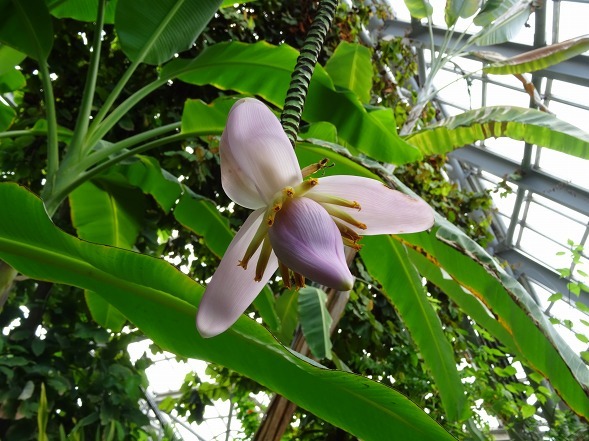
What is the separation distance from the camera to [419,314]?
109 cm

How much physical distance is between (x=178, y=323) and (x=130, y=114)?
1792 mm

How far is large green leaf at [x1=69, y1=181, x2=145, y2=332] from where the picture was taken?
57.0 inches

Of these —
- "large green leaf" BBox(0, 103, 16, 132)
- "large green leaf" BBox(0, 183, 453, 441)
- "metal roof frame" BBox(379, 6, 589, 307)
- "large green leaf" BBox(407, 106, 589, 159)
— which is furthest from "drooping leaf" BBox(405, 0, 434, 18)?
"large green leaf" BBox(0, 183, 453, 441)

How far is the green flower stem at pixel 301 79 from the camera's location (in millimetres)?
218

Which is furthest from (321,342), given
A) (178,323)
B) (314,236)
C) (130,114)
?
(130,114)

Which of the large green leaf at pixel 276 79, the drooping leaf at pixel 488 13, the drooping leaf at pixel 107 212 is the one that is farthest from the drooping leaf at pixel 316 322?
the drooping leaf at pixel 488 13

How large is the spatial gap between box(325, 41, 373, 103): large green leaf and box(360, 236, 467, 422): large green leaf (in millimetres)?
798

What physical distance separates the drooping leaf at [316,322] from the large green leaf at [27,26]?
2.19 ft

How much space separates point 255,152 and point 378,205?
0.20ft

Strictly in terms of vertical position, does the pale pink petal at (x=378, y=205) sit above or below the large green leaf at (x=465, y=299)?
below

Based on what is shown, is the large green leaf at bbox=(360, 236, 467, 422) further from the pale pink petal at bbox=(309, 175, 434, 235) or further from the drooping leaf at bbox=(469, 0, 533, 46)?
the drooping leaf at bbox=(469, 0, 533, 46)

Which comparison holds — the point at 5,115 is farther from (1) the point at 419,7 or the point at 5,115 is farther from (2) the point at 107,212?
(1) the point at 419,7

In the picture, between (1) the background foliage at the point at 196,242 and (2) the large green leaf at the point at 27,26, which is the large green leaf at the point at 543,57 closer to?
(1) the background foliage at the point at 196,242

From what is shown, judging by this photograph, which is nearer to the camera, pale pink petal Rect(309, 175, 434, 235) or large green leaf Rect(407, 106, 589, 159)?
pale pink petal Rect(309, 175, 434, 235)
